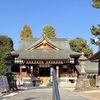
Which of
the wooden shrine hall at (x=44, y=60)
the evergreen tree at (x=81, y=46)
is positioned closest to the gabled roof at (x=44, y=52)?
the wooden shrine hall at (x=44, y=60)

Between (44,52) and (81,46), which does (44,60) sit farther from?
(81,46)

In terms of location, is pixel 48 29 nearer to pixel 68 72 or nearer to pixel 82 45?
pixel 82 45

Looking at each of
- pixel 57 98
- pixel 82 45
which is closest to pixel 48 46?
pixel 82 45

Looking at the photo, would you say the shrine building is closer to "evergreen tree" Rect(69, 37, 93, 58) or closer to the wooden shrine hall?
the wooden shrine hall

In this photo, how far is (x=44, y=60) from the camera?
48.2 meters

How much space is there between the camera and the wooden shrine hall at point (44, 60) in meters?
48.0

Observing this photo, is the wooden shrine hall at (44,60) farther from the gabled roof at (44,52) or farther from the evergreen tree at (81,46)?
the evergreen tree at (81,46)

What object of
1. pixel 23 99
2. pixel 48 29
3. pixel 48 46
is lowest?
pixel 23 99

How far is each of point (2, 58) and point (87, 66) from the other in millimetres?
27817

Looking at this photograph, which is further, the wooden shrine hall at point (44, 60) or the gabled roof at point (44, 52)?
the gabled roof at point (44, 52)

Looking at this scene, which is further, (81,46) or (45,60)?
(81,46)

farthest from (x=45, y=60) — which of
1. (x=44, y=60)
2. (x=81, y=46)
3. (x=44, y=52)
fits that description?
(x=81, y=46)

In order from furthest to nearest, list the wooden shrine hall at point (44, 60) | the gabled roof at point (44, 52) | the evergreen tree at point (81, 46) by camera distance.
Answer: the evergreen tree at point (81, 46), the gabled roof at point (44, 52), the wooden shrine hall at point (44, 60)

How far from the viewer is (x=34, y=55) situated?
4891 cm
